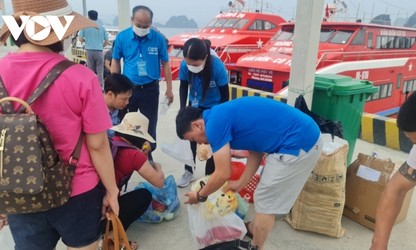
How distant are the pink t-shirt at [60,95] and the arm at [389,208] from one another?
4.77ft

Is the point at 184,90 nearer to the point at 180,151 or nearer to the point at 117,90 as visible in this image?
the point at 180,151

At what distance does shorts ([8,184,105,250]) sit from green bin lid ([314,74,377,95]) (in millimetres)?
2281

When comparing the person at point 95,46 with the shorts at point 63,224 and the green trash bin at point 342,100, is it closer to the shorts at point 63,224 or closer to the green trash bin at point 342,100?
the green trash bin at point 342,100

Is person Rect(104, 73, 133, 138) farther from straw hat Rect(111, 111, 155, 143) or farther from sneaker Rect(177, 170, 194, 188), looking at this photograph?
sneaker Rect(177, 170, 194, 188)

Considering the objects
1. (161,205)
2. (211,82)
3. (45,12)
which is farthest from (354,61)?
(45,12)

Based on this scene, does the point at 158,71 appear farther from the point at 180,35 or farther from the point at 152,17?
the point at 180,35

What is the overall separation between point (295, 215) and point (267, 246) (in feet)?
1.13

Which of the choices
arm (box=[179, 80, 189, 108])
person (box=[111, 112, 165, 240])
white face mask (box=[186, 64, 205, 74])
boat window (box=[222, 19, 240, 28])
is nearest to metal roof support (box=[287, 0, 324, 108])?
white face mask (box=[186, 64, 205, 74])

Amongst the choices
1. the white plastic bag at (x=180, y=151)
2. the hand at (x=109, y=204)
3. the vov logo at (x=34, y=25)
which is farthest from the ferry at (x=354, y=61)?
the vov logo at (x=34, y=25)

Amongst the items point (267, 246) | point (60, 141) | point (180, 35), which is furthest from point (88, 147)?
point (180, 35)

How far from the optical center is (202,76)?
3.12 m

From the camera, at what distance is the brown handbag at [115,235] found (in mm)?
1664

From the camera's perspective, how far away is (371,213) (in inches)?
105

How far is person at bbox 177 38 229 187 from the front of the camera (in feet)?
9.67
